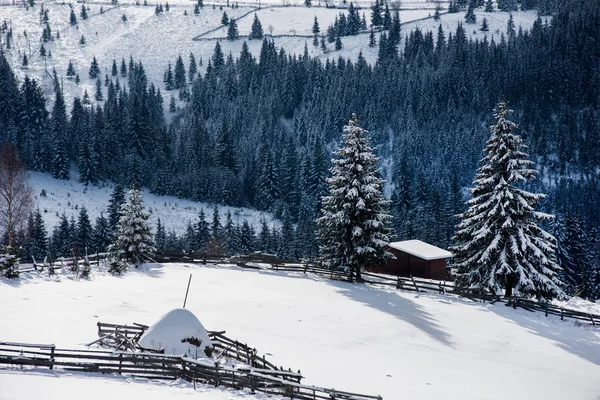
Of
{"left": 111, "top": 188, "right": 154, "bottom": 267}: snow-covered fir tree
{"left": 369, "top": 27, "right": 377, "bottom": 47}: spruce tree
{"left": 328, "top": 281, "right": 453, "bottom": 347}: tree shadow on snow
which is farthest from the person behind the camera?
{"left": 369, "top": 27, "right": 377, "bottom": 47}: spruce tree

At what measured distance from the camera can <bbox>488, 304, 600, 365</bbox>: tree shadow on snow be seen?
2867cm

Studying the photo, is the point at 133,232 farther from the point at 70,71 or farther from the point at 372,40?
the point at 70,71

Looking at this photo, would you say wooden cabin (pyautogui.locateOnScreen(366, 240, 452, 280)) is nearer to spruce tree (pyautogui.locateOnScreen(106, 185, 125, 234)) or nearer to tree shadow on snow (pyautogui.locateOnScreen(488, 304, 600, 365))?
tree shadow on snow (pyautogui.locateOnScreen(488, 304, 600, 365))

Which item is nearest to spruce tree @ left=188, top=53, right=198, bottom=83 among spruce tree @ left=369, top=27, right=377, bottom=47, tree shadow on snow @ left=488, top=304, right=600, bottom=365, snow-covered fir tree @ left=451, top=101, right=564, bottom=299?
spruce tree @ left=369, top=27, right=377, bottom=47

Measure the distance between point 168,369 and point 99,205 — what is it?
7781cm

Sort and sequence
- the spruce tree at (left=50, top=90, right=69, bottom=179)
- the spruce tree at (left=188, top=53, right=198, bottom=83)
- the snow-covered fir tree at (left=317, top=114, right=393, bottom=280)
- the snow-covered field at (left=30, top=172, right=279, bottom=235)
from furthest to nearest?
1. the spruce tree at (left=188, top=53, right=198, bottom=83)
2. the spruce tree at (left=50, top=90, right=69, bottom=179)
3. the snow-covered field at (left=30, top=172, right=279, bottom=235)
4. the snow-covered fir tree at (left=317, top=114, right=393, bottom=280)

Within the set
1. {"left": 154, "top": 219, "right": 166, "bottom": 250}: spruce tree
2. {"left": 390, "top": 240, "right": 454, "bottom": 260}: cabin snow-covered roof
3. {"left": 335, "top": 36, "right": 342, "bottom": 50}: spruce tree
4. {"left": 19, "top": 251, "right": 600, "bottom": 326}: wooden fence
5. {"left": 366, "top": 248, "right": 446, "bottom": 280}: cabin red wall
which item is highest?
{"left": 335, "top": 36, "right": 342, "bottom": 50}: spruce tree

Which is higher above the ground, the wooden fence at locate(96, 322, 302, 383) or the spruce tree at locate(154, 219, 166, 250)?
the wooden fence at locate(96, 322, 302, 383)

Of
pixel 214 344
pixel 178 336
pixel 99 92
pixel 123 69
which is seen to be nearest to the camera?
pixel 178 336

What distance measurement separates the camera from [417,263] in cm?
4891

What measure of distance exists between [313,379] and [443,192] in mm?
100659

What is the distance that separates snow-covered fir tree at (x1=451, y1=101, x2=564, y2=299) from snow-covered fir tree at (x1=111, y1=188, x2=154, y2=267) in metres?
24.1

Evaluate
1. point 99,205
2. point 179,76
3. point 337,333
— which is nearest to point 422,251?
point 337,333

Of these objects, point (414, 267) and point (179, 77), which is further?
point (179, 77)
